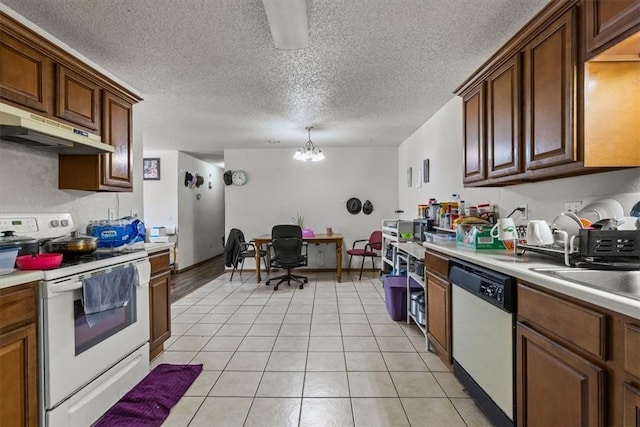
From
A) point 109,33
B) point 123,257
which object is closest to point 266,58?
point 109,33

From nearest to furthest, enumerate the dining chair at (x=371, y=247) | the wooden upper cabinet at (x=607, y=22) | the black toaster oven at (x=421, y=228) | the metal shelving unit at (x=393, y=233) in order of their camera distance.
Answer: the wooden upper cabinet at (x=607, y=22) → the black toaster oven at (x=421, y=228) → the metal shelving unit at (x=393, y=233) → the dining chair at (x=371, y=247)

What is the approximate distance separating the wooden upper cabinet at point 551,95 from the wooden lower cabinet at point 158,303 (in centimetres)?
266

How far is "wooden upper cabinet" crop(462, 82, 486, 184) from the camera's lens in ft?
7.48

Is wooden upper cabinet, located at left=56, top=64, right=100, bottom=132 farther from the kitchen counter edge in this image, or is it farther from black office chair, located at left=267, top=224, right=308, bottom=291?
black office chair, located at left=267, top=224, right=308, bottom=291

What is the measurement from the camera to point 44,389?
138cm

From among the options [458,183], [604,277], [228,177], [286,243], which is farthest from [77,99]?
[228,177]

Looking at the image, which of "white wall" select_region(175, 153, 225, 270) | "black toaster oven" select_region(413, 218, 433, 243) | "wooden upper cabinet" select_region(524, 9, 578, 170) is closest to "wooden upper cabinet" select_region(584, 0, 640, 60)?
"wooden upper cabinet" select_region(524, 9, 578, 170)

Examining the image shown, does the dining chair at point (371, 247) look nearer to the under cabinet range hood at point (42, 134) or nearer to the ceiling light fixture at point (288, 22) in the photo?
the ceiling light fixture at point (288, 22)

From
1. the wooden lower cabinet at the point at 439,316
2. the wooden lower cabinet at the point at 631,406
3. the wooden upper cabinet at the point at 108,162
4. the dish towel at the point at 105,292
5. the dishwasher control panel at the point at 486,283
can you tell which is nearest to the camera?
the wooden lower cabinet at the point at 631,406

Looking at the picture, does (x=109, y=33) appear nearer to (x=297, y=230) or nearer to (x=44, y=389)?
→ (x=44, y=389)

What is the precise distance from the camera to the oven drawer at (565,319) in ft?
3.12

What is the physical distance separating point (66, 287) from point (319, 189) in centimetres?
462

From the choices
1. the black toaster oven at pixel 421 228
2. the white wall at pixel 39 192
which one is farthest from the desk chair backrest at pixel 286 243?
the white wall at pixel 39 192

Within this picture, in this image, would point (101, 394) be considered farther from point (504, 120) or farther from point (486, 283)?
point (504, 120)
